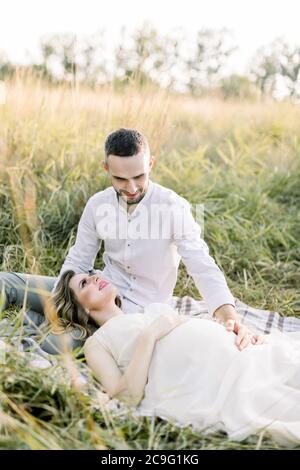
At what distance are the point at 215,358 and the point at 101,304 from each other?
0.61m

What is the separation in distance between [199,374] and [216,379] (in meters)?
0.06

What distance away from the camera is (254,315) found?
11.8 feet

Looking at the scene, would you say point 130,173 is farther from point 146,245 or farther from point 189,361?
point 189,361

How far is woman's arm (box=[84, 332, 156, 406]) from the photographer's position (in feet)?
7.82

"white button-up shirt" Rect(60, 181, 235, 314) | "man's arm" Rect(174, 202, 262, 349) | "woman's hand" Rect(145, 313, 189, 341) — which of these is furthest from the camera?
"white button-up shirt" Rect(60, 181, 235, 314)

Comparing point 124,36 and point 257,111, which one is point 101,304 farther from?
point 257,111

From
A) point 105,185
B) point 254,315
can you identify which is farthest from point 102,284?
point 105,185

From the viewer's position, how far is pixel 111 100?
463 cm

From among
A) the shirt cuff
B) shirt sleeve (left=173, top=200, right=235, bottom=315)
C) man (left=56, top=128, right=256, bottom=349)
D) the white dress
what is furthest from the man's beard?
the white dress

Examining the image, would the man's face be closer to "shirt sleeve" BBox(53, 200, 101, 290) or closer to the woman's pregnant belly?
"shirt sleeve" BBox(53, 200, 101, 290)

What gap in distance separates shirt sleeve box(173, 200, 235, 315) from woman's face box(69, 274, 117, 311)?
1.43 feet

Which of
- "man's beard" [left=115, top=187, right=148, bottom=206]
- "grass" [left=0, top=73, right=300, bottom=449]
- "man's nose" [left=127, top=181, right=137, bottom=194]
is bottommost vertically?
"grass" [left=0, top=73, right=300, bottom=449]

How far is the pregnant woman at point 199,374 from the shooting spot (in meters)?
2.25

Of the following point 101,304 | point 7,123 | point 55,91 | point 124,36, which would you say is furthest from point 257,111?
point 101,304
